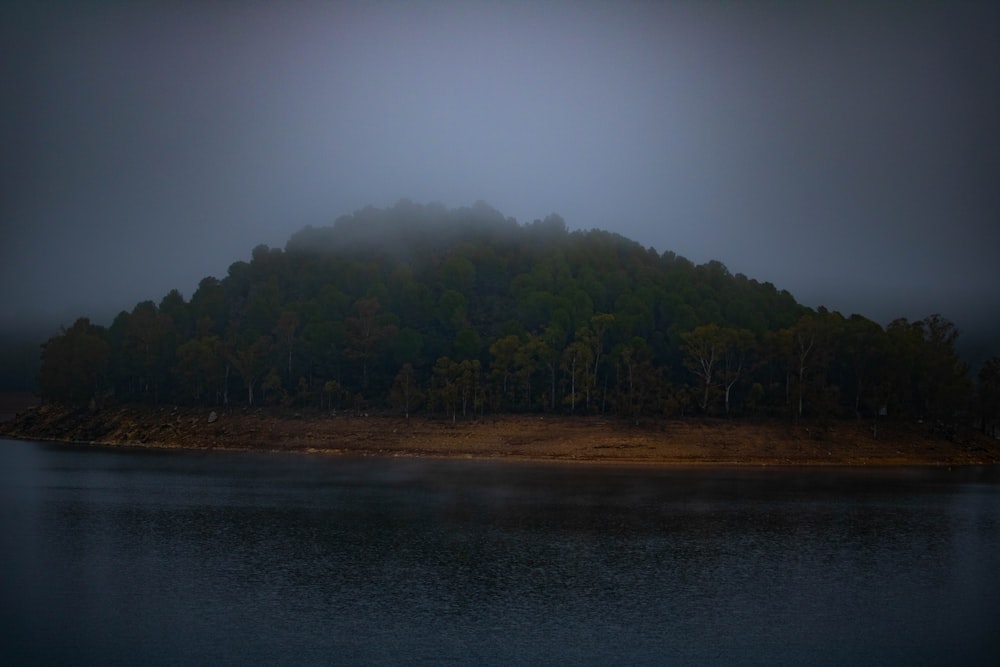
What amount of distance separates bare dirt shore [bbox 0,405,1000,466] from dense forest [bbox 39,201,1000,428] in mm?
4790

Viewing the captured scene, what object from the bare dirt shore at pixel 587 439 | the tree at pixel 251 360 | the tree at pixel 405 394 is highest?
the tree at pixel 251 360

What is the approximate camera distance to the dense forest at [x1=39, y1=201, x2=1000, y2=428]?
103812 millimetres

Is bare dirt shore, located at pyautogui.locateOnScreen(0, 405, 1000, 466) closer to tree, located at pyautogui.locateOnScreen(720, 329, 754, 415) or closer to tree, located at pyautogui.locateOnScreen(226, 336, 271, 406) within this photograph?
Answer: tree, located at pyautogui.locateOnScreen(720, 329, 754, 415)

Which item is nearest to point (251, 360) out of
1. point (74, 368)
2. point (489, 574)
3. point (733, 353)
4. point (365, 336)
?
point (365, 336)

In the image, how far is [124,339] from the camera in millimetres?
128625

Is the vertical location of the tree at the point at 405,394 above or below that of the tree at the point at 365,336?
below

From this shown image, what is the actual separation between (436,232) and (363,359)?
59723mm

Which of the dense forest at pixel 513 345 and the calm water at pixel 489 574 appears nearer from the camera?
the calm water at pixel 489 574

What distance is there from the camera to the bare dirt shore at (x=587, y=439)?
8919 cm

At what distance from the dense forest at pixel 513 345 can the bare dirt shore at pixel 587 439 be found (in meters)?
4.79

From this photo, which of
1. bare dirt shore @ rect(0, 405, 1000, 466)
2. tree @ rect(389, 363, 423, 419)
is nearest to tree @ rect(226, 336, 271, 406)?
bare dirt shore @ rect(0, 405, 1000, 466)

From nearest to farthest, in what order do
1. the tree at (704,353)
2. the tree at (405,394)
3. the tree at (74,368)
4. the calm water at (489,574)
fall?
Answer: the calm water at (489,574) < the tree at (704,353) < the tree at (405,394) < the tree at (74,368)

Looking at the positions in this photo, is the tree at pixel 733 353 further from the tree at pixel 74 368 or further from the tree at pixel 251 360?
the tree at pixel 74 368

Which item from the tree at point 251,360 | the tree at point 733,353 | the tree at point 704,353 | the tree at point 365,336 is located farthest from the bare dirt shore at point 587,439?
the tree at point 365,336
